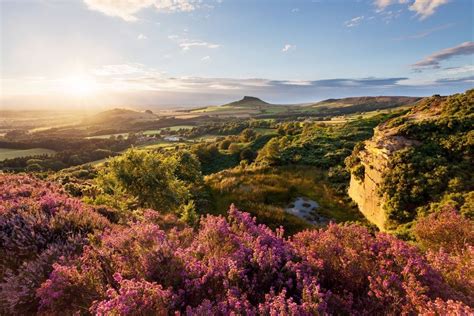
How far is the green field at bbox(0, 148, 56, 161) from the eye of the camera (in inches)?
2510

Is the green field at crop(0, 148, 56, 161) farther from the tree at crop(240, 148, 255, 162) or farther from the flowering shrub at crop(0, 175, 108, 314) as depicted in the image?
the flowering shrub at crop(0, 175, 108, 314)

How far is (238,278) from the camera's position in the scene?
3674 millimetres

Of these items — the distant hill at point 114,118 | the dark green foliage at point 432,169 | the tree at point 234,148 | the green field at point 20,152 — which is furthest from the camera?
the distant hill at point 114,118

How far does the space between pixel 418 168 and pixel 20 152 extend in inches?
3278

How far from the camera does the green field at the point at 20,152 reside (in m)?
63.8

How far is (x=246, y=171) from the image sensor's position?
113ft

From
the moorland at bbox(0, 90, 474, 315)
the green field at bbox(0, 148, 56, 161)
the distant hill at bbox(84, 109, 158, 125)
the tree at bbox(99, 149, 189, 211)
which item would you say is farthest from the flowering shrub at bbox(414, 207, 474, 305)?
the distant hill at bbox(84, 109, 158, 125)

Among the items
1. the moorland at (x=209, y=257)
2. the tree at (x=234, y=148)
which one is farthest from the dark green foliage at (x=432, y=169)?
the tree at (x=234, y=148)

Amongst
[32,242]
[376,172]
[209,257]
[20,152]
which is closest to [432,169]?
[376,172]

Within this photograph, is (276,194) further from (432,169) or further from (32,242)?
(32,242)

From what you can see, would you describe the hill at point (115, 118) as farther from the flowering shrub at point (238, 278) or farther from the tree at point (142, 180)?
the flowering shrub at point (238, 278)

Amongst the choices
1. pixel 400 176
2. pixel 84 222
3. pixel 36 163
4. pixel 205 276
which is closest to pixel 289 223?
pixel 400 176

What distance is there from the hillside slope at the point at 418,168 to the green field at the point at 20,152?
2852 inches

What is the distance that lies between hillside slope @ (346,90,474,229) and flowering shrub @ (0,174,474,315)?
11800mm
